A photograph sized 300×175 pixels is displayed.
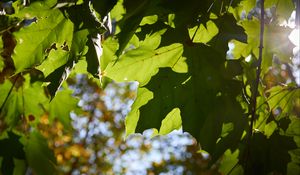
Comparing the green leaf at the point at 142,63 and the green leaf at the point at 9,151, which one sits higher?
the green leaf at the point at 142,63

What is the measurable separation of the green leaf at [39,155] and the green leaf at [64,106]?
0.37 meters

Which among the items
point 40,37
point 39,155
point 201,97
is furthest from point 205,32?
point 39,155

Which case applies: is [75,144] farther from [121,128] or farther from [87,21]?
[87,21]

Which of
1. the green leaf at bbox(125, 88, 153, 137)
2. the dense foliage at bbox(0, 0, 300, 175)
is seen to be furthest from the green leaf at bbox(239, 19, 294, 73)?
the green leaf at bbox(125, 88, 153, 137)

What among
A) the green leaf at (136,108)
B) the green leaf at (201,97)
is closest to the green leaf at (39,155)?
the green leaf at (136,108)

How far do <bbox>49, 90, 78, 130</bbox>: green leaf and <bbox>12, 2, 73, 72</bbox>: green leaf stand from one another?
3.93 ft

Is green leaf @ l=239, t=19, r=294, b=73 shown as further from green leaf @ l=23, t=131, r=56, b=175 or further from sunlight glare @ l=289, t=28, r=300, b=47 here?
green leaf @ l=23, t=131, r=56, b=175

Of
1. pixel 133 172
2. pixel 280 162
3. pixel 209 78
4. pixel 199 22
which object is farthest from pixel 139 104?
pixel 133 172

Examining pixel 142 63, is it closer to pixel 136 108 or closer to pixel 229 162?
pixel 136 108

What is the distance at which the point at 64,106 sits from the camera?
2.69 meters

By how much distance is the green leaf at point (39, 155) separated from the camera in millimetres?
2295

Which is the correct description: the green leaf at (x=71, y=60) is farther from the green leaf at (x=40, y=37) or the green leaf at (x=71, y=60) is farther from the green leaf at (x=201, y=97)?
the green leaf at (x=201, y=97)

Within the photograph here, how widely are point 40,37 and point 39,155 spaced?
108cm

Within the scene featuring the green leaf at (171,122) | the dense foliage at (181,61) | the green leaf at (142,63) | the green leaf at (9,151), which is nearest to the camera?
the dense foliage at (181,61)
